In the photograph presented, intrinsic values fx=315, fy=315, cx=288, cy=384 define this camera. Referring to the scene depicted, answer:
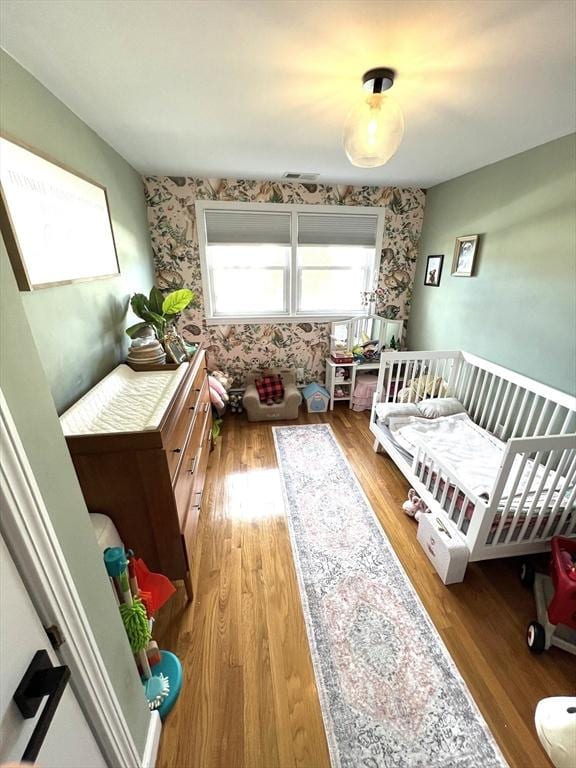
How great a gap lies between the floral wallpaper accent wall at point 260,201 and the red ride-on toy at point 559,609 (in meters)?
2.71

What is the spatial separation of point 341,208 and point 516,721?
3.71 metres

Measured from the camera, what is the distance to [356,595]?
5.21 ft

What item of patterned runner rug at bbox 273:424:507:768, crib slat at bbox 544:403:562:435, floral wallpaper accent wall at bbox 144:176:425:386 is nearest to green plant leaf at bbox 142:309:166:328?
floral wallpaper accent wall at bbox 144:176:425:386

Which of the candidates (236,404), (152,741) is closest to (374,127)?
(152,741)

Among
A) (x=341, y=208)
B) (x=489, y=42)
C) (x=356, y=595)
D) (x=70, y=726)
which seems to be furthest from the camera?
(x=341, y=208)

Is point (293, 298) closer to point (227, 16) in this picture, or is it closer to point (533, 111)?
point (533, 111)

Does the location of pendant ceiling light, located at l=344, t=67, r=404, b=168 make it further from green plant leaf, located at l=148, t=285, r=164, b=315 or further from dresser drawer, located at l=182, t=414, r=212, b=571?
dresser drawer, located at l=182, t=414, r=212, b=571

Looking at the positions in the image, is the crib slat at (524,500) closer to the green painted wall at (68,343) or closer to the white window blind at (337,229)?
the green painted wall at (68,343)

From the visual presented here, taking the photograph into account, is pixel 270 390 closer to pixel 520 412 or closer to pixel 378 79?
pixel 520 412

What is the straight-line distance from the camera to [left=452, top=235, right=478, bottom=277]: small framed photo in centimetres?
265

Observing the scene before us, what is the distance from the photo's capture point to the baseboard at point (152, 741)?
0.98 meters

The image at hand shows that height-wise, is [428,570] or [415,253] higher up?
[415,253]

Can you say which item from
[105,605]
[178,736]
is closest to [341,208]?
[105,605]

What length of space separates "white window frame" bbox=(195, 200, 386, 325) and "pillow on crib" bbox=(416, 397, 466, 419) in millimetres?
1491
